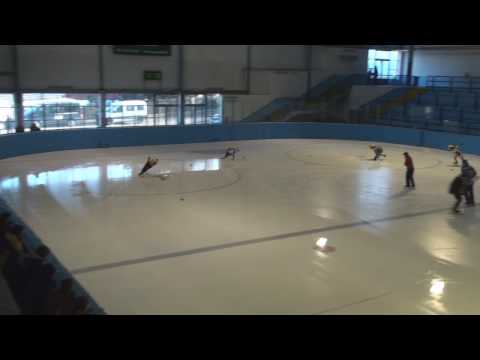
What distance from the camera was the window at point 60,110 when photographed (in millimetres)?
25266

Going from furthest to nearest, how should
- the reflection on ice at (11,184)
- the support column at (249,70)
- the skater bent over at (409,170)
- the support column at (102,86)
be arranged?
the support column at (249,70) < the support column at (102,86) < the skater bent over at (409,170) < the reflection on ice at (11,184)

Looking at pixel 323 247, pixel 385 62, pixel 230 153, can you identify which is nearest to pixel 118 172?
pixel 230 153

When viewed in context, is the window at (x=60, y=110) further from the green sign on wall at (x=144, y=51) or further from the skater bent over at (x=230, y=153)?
the skater bent over at (x=230, y=153)

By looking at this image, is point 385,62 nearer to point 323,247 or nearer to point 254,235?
point 254,235

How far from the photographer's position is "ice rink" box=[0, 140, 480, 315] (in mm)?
7250

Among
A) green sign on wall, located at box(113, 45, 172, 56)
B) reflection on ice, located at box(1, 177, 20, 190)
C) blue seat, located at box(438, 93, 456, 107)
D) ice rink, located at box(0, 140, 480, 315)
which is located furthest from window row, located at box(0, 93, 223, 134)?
blue seat, located at box(438, 93, 456, 107)

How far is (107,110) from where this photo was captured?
27.5m

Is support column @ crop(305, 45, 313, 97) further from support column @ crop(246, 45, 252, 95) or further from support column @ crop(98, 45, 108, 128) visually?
support column @ crop(98, 45, 108, 128)

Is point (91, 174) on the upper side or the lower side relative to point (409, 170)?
lower

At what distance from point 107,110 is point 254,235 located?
63.6 feet

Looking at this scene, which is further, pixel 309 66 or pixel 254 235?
pixel 309 66

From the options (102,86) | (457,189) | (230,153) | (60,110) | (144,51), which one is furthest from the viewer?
(144,51)

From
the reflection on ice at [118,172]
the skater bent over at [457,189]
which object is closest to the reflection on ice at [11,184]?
the reflection on ice at [118,172]
